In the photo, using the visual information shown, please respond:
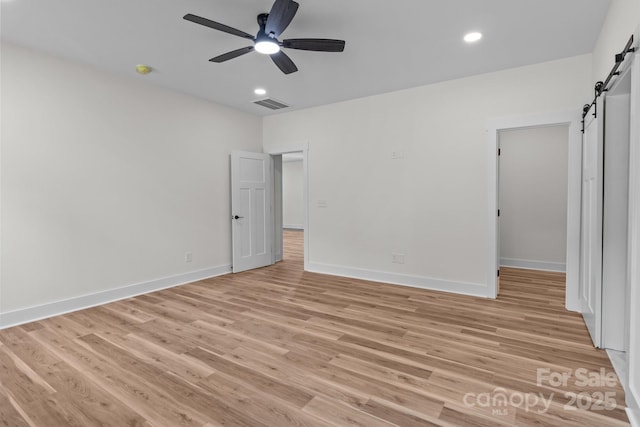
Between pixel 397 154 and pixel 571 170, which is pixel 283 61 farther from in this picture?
pixel 571 170

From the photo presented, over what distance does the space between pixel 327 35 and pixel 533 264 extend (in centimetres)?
495

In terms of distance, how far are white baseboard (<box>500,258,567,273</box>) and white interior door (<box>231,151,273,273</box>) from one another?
419 centimetres

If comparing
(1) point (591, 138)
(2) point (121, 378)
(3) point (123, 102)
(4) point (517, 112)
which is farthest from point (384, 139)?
(2) point (121, 378)

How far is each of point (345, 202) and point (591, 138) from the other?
9.80 ft

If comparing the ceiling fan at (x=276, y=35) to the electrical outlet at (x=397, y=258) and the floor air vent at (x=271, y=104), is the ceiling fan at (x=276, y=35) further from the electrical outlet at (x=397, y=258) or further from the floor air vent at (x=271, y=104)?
the electrical outlet at (x=397, y=258)

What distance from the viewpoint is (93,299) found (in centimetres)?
365

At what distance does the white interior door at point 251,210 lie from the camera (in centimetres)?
522

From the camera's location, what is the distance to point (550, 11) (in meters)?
2.57

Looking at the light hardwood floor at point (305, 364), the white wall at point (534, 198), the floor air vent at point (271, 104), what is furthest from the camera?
the white wall at point (534, 198)

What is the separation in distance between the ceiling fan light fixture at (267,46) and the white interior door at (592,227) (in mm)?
2605

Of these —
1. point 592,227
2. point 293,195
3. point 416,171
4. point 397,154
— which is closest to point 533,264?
point 416,171

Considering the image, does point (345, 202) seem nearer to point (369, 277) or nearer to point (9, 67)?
point (369, 277)

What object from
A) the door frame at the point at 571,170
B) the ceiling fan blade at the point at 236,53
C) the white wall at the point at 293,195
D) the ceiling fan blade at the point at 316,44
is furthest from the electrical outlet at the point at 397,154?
the white wall at the point at 293,195

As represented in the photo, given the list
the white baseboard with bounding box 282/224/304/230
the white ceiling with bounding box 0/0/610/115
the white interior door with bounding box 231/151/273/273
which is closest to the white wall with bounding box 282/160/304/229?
the white baseboard with bounding box 282/224/304/230
